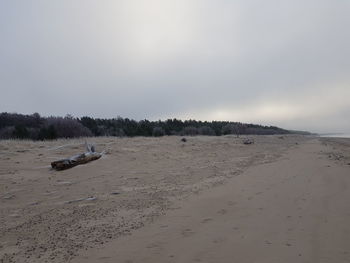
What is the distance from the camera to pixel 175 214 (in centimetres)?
608

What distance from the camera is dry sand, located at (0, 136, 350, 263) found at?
14.0 ft

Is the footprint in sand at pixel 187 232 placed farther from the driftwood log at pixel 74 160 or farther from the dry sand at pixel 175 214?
the driftwood log at pixel 74 160

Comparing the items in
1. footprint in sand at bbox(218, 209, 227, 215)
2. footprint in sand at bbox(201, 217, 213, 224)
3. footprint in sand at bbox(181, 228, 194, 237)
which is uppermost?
footprint in sand at bbox(218, 209, 227, 215)

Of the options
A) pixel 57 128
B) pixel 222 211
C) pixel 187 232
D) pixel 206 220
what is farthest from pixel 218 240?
pixel 57 128

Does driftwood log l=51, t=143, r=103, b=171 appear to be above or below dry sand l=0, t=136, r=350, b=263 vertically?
above

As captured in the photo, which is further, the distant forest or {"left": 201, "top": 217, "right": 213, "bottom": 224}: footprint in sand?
the distant forest

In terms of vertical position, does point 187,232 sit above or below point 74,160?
below

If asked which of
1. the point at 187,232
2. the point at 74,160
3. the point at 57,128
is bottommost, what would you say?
the point at 187,232

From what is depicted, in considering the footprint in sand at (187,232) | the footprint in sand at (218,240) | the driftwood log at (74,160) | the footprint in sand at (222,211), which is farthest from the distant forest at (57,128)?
the footprint in sand at (218,240)

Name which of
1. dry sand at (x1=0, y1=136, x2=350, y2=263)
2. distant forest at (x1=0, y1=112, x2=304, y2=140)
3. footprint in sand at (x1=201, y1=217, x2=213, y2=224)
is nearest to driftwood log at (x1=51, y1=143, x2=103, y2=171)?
dry sand at (x1=0, y1=136, x2=350, y2=263)

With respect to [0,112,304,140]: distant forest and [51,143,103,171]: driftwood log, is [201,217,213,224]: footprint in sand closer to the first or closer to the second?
[51,143,103,171]: driftwood log

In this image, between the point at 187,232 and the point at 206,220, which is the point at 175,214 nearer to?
the point at 206,220

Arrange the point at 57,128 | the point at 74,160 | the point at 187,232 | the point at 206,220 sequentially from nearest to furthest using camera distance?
the point at 187,232, the point at 206,220, the point at 74,160, the point at 57,128

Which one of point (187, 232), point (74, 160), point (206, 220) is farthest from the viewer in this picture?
point (74, 160)
